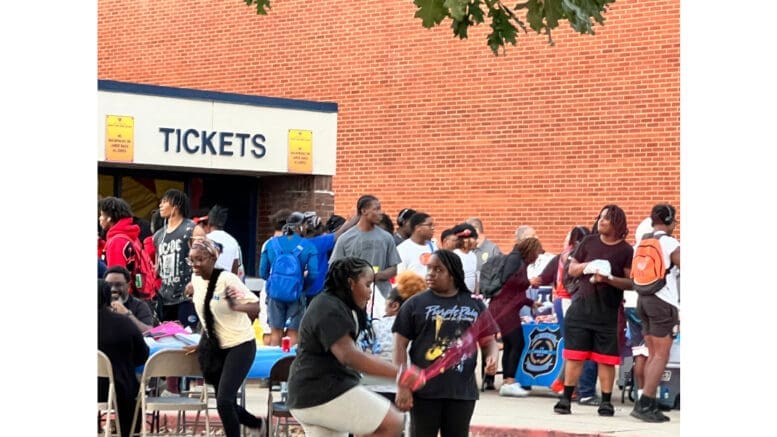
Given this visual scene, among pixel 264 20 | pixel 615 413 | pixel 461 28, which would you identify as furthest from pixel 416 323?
pixel 264 20

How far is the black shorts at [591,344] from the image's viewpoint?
1296 cm

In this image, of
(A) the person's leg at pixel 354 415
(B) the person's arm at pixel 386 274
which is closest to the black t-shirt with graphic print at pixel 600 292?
(B) the person's arm at pixel 386 274

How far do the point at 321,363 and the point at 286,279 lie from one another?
6.61 metres

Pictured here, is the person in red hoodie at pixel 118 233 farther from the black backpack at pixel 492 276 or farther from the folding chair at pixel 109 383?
the black backpack at pixel 492 276

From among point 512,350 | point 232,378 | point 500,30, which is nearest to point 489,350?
point 232,378

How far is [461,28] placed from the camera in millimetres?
8375

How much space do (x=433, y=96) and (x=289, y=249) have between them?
396 inches

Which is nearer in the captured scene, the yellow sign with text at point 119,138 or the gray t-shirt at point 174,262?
the gray t-shirt at point 174,262

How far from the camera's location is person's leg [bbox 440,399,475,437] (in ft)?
30.2

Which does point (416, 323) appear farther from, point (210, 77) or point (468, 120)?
point (210, 77)

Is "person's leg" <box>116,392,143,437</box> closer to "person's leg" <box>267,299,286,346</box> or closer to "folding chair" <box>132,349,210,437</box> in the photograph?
"folding chair" <box>132,349,210,437</box>

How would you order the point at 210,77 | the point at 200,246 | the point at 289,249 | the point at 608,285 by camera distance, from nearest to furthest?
the point at 200,246
the point at 608,285
the point at 289,249
the point at 210,77

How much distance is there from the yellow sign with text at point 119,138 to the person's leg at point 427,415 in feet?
44.9

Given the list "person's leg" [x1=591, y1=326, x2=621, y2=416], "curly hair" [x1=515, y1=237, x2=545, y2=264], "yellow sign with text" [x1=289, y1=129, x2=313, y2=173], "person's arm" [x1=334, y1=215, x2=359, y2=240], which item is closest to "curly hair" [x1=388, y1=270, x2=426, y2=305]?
"person's leg" [x1=591, y1=326, x2=621, y2=416]
